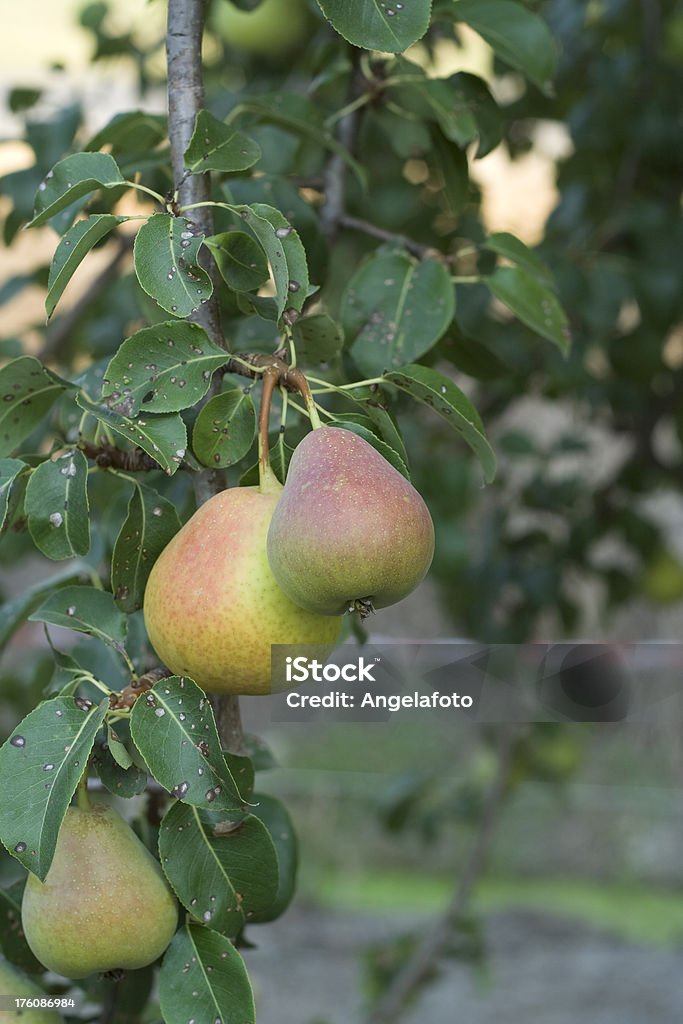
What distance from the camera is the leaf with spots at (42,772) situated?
20.5 inches

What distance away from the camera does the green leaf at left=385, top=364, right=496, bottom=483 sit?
23.5 inches

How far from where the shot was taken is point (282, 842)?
729 millimetres

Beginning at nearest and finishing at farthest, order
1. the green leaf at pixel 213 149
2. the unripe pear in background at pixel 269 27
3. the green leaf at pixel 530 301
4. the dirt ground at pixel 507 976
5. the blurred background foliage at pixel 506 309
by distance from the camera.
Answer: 1. the green leaf at pixel 213 149
2. the green leaf at pixel 530 301
3. the blurred background foliage at pixel 506 309
4. the unripe pear in background at pixel 269 27
5. the dirt ground at pixel 507 976

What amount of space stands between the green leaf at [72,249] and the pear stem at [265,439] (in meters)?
0.11

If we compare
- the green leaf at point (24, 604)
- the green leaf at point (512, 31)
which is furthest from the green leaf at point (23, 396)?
the green leaf at point (512, 31)

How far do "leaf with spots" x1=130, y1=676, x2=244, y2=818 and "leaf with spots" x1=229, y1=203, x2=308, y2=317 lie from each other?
19cm

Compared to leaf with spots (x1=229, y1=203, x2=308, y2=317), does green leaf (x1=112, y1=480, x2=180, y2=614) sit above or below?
below

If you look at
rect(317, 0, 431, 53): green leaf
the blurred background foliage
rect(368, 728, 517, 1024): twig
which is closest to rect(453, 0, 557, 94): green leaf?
the blurred background foliage

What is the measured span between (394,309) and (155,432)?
11.3 inches

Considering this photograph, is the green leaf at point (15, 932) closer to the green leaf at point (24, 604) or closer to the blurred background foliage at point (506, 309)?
the green leaf at point (24, 604)

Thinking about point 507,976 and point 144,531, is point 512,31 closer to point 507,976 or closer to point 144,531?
point 144,531

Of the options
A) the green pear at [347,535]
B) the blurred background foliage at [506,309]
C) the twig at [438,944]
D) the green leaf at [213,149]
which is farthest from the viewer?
the twig at [438,944]

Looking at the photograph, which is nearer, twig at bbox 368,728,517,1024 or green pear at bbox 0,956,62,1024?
green pear at bbox 0,956,62,1024

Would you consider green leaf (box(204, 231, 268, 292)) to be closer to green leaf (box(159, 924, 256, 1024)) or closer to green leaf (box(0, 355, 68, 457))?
green leaf (box(0, 355, 68, 457))
